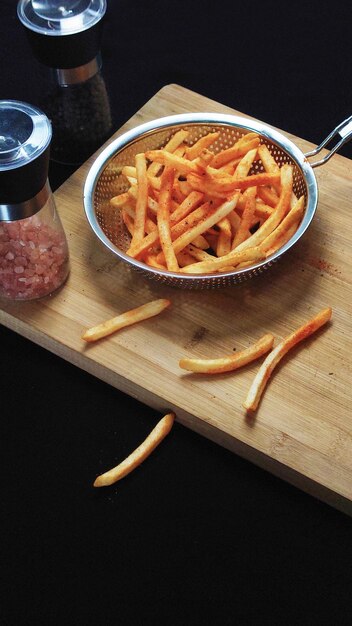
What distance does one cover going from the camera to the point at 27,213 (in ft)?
10.2

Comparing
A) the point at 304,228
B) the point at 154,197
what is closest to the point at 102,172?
the point at 154,197

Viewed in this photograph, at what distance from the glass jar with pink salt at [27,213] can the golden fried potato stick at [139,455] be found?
0.69 m

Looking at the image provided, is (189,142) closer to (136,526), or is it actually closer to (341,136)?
(341,136)

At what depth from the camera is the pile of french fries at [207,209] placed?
3.29 metres

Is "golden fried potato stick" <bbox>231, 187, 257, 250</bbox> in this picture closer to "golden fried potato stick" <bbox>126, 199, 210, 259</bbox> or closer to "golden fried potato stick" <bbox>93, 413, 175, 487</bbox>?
"golden fried potato stick" <bbox>126, 199, 210, 259</bbox>

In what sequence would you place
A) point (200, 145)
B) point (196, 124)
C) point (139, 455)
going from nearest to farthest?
point (139, 455), point (200, 145), point (196, 124)

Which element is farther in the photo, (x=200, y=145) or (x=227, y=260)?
(x=200, y=145)

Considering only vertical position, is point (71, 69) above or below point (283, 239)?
above

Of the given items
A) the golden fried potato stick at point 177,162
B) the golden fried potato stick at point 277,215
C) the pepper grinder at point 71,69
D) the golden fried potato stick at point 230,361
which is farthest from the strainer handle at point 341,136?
the pepper grinder at point 71,69

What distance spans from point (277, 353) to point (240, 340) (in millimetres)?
197

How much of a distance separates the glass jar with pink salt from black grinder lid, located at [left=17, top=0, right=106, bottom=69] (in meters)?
0.58

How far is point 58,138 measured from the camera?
12.9 ft

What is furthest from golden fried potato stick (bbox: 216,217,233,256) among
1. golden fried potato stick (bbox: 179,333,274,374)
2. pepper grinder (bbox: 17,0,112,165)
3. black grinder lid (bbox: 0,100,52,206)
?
pepper grinder (bbox: 17,0,112,165)

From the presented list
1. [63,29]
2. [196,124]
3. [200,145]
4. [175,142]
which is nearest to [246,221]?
[200,145]
